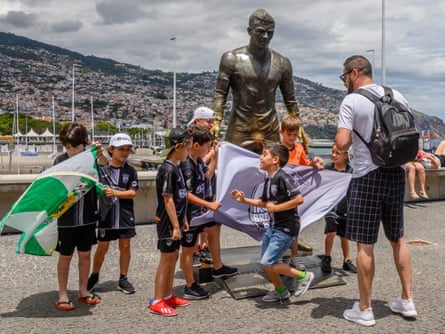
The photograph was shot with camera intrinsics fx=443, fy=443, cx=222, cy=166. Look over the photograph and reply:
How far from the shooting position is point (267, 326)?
355cm

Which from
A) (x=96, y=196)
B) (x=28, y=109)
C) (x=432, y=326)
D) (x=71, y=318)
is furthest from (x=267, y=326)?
(x=28, y=109)

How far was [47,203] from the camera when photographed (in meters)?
3.87

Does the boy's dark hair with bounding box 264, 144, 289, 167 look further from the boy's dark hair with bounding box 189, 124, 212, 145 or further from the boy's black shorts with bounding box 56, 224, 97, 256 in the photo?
the boy's black shorts with bounding box 56, 224, 97, 256

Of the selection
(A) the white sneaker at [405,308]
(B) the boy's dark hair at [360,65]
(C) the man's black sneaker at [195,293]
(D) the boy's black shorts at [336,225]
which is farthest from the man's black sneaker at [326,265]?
(B) the boy's dark hair at [360,65]

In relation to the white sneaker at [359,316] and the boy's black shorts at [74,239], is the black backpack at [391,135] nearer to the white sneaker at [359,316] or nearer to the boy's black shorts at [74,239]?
the white sneaker at [359,316]

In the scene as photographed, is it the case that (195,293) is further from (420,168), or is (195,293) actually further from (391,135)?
(420,168)

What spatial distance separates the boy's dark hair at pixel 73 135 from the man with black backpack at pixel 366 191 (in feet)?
7.77

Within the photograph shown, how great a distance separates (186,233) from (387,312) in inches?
76.2

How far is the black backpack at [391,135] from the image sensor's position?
337 centimetres

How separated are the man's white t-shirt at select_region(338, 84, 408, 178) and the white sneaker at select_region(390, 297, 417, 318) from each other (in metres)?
1.15

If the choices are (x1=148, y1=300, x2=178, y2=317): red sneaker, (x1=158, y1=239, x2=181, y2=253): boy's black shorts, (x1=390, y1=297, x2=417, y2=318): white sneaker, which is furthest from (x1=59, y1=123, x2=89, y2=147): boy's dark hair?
(x1=390, y1=297, x2=417, y2=318): white sneaker

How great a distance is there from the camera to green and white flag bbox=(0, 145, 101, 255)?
3826mm

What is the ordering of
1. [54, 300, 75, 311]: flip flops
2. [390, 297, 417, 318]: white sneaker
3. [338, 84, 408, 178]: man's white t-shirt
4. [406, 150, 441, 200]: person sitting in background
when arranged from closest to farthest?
[338, 84, 408, 178]: man's white t-shirt → [390, 297, 417, 318]: white sneaker → [54, 300, 75, 311]: flip flops → [406, 150, 441, 200]: person sitting in background

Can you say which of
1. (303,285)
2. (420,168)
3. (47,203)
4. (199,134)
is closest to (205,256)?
(303,285)
